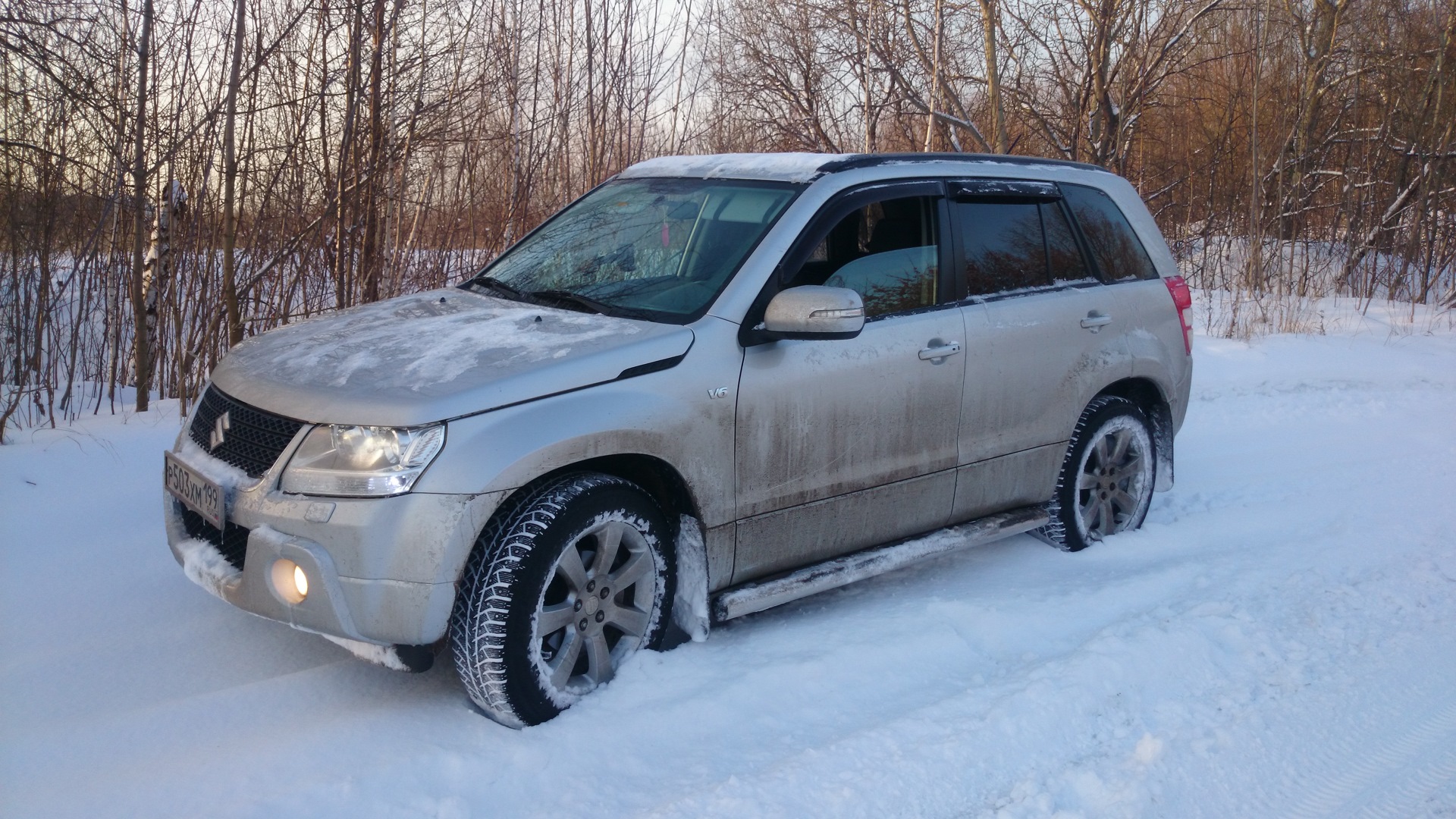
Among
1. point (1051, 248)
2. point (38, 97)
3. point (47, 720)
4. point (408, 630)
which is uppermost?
point (38, 97)

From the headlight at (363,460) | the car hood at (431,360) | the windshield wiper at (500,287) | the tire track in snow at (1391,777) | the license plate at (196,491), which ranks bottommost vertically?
the tire track in snow at (1391,777)

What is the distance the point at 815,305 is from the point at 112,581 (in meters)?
2.88

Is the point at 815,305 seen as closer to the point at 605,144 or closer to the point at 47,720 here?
the point at 47,720

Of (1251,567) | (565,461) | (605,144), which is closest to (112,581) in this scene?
(565,461)

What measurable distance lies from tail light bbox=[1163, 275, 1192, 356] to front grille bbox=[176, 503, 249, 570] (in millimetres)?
4400

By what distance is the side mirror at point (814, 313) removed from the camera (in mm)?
3814

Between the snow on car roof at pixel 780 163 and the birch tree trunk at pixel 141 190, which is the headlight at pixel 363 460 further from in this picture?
the birch tree trunk at pixel 141 190

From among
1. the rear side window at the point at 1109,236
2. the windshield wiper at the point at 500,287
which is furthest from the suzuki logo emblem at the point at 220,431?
the rear side window at the point at 1109,236

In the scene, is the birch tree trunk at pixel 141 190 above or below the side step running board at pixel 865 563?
above

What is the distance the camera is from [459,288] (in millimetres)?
4809

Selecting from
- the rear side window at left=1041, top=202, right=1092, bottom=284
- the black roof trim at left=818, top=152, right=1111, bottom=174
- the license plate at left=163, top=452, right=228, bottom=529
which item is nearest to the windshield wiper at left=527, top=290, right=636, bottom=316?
the black roof trim at left=818, top=152, right=1111, bottom=174

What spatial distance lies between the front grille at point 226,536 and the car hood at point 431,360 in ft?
1.32

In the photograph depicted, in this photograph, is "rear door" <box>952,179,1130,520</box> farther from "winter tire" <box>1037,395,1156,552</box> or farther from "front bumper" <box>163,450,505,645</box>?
"front bumper" <box>163,450,505,645</box>

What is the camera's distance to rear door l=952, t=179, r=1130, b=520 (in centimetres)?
464
